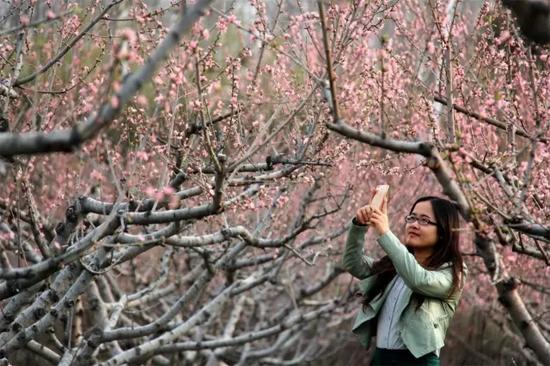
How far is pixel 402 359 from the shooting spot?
4.17m

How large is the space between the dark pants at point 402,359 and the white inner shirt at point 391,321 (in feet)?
0.08

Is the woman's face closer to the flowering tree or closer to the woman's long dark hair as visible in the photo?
the woman's long dark hair

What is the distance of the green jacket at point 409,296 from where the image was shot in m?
3.95

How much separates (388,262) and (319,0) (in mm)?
2015

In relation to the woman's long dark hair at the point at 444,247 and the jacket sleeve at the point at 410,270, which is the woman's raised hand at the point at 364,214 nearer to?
the jacket sleeve at the point at 410,270

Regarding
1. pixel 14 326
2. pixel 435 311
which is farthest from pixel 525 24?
pixel 14 326

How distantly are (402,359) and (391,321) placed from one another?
198 millimetres

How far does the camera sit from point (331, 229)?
9.87 m

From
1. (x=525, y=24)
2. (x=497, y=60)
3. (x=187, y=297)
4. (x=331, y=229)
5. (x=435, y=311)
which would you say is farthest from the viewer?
(x=331, y=229)

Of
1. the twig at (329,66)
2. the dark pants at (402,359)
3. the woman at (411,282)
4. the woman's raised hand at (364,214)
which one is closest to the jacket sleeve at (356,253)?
the woman at (411,282)

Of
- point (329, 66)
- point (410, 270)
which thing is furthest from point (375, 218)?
point (329, 66)

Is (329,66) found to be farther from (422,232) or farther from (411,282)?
(422,232)

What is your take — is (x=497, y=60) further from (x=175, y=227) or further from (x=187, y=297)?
(x=187, y=297)

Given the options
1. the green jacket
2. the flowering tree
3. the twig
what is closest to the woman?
the green jacket
